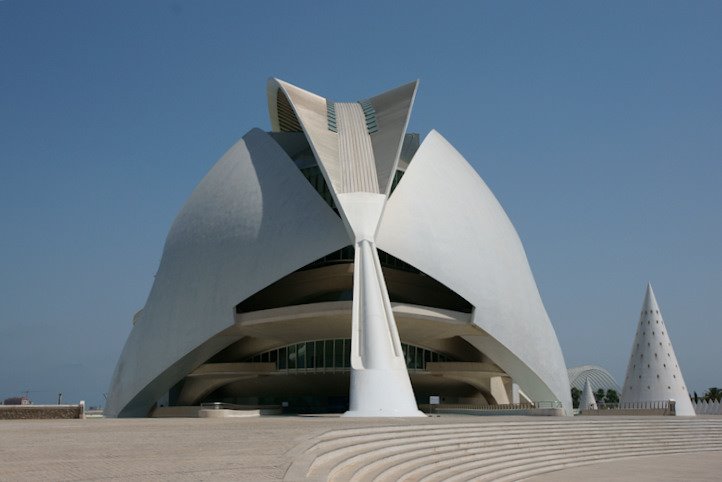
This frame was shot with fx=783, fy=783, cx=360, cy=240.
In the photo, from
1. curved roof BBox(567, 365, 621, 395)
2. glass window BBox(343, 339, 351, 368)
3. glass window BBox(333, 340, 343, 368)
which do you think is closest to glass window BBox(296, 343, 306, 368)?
glass window BBox(333, 340, 343, 368)

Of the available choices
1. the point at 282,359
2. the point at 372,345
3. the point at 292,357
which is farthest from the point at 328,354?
the point at 372,345

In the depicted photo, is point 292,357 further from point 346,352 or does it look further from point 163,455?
point 163,455

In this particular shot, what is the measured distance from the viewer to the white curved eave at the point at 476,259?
30219 millimetres

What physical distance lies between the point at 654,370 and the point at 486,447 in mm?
17656

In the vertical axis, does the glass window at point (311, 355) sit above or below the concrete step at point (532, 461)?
above

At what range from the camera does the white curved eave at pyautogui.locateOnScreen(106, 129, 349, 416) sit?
3003cm

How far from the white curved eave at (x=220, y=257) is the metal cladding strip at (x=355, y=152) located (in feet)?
4.98

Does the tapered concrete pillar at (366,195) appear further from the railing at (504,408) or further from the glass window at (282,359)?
the glass window at (282,359)

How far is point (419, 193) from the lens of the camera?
106 feet

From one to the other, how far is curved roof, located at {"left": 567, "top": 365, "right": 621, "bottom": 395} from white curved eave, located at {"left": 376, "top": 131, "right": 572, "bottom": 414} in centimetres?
5329

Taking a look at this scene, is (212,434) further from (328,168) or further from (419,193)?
(419,193)

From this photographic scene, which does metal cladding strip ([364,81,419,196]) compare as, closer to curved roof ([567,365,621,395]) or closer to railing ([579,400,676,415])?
railing ([579,400,676,415])

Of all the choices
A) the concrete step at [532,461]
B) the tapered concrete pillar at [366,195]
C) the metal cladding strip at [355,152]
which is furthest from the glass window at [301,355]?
the concrete step at [532,461]

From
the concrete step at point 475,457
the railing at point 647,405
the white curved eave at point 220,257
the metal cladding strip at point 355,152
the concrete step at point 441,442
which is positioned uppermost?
the metal cladding strip at point 355,152
